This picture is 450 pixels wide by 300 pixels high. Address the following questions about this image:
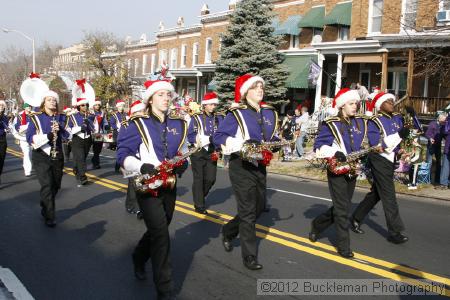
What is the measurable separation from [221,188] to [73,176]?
4.39 m

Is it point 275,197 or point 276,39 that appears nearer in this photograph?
point 275,197

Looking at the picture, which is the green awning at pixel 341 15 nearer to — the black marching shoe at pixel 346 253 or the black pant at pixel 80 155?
the black pant at pixel 80 155

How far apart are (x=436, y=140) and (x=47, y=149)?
32.0 ft

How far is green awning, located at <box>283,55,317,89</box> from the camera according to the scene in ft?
82.8

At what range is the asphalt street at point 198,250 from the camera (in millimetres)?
5207

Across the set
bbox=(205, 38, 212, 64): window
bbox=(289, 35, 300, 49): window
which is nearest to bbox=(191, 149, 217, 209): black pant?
bbox=(289, 35, 300, 49): window

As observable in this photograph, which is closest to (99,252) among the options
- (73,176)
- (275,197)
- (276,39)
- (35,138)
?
(35,138)

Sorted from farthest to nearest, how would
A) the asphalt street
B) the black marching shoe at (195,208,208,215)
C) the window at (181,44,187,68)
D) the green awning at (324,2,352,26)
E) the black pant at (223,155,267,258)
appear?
the window at (181,44,187,68) < the green awning at (324,2,352,26) < the black marching shoe at (195,208,208,215) < the black pant at (223,155,267,258) < the asphalt street


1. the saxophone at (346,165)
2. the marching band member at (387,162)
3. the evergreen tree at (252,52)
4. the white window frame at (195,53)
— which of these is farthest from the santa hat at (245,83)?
the white window frame at (195,53)

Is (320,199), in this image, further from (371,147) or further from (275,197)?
(371,147)

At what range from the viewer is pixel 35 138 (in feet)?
25.8

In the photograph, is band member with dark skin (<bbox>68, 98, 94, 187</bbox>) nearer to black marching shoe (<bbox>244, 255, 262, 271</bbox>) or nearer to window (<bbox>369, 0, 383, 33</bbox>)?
black marching shoe (<bbox>244, 255, 262, 271</bbox>)

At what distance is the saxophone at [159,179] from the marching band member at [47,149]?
3.67 m

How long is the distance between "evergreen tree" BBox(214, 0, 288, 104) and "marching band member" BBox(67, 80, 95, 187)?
1269cm
